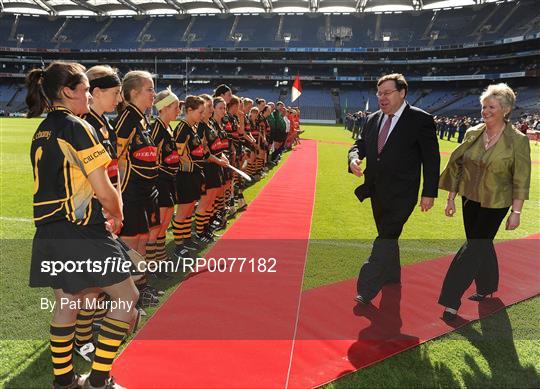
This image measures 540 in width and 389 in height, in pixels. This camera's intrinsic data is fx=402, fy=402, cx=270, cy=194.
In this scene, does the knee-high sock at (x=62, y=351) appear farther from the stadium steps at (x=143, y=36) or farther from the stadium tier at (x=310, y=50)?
the stadium steps at (x=143, y=36)

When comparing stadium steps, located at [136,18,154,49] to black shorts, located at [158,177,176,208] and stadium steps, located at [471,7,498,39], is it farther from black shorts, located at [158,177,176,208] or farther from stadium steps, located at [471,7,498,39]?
black shorts, located at [158,177,176,208]

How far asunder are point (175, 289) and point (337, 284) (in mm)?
1694

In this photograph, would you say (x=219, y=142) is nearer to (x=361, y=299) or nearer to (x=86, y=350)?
(x=361, y=299)

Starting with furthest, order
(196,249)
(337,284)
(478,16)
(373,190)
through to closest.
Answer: (478,16) → (196,249) → (337,284) → (373,190)

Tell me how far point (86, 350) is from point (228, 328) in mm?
1064

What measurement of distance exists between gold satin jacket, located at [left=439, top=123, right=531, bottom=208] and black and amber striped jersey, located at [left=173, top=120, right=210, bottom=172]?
3.03m

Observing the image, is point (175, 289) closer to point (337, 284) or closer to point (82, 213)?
point (337, 284)

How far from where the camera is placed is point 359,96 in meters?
57.2

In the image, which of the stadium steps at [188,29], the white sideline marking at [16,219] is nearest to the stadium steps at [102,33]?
the stadium steps at [188,29]

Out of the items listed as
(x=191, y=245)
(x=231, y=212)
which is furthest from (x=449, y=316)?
(x=231, y=212)

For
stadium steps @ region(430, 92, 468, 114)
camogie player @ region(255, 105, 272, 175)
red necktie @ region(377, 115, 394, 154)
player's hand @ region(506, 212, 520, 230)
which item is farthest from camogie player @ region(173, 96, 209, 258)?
stadium steps @ region(430, 92, 468, 114)

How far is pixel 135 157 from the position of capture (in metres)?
3.66

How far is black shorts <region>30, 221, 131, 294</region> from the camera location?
87.7 inches

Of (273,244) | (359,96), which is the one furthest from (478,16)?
(273,244)
